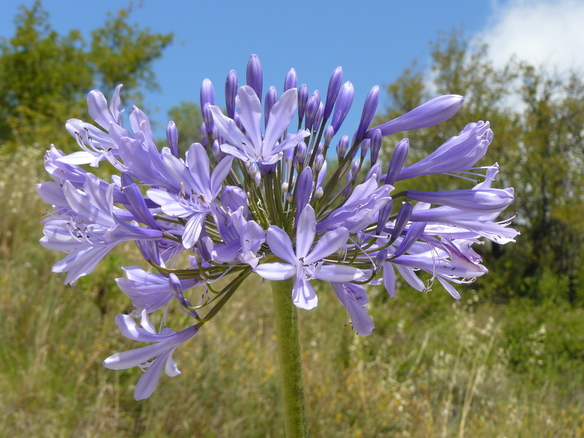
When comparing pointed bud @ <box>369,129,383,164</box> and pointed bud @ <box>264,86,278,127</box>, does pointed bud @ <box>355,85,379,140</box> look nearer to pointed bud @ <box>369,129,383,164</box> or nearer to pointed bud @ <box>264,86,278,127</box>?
pointed bud @ <box>369,129,383,164</box>

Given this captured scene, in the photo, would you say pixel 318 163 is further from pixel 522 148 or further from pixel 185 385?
pixel 522 148

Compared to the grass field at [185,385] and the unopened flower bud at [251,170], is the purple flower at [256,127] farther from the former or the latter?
the grass field at [185,385]

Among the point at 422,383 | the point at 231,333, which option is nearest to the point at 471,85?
the point at 422,383

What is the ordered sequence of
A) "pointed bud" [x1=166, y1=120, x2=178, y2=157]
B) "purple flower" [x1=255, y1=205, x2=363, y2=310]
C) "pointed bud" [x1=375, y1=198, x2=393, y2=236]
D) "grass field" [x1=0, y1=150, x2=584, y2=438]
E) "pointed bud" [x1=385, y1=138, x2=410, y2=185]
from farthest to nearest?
"grass field" [x1=0, y1=150, x2=584, y2=438] → "pointed bud" [x1=166, y1=120, x2=178, y2=157] → "pointed bud" [x1=385, y1=138, x2=410, y2=185] → "pointed bud" [x1=375, y1=198, x2=393, y2=236] → "purple flower" [x1=255, y1=205, x2=363, y2=310]

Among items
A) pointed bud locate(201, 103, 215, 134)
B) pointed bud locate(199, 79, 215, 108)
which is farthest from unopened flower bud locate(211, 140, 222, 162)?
pointed bud locate(199, 79, 215, 108)

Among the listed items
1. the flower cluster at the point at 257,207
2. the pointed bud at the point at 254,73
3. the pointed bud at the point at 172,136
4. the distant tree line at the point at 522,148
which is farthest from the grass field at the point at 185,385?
the distant tree line at the point at 522,148

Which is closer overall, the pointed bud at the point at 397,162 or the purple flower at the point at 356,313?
the pointed bud at the point at 397,162

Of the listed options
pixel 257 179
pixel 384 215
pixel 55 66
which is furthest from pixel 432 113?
pixel 55 66
